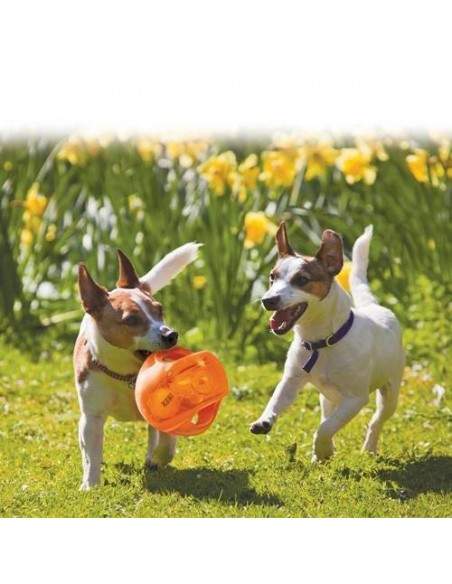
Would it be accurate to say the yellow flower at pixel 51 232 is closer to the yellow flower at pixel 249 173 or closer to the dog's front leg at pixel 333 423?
the yellow flower at pixel 249 173

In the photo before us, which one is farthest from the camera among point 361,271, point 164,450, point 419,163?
point 419,163

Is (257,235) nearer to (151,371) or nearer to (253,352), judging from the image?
(253,352)

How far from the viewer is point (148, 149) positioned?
21.7 ft

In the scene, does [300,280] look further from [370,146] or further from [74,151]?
[74,151]

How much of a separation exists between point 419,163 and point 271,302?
2.46 meters

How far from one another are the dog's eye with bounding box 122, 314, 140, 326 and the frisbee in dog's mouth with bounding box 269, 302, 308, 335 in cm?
45

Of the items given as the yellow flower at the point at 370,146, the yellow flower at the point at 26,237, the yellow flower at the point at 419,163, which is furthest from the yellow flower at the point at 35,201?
→ the yellow flower at the point at 419,163

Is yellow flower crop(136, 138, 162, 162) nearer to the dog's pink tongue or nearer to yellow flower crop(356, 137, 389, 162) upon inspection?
→ yellow flower crop(356, 137, 389, 162)

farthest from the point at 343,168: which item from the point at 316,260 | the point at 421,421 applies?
the point at 316,260

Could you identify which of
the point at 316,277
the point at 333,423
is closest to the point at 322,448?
the point at 333,423

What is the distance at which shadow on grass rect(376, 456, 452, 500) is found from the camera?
4.11 meters

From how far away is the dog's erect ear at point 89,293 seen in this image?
4.00m

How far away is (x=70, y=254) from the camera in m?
6.86

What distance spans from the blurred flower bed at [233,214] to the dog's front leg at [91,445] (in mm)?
2241
